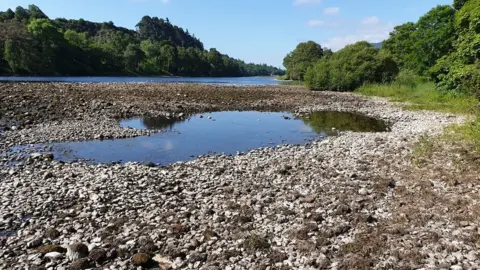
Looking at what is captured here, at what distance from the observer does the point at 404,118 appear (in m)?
27.8

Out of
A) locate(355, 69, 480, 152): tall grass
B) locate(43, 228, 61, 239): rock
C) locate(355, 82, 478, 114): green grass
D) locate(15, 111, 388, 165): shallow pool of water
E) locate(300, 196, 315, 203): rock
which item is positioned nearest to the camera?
locate(43, 228, 61, 239): rock

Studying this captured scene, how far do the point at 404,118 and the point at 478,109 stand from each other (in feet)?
51.7

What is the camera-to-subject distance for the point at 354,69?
6166cm

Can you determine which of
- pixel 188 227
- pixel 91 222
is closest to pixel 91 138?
pixel 91 222

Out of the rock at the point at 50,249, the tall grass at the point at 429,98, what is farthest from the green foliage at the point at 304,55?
the rock at the point at 50,249

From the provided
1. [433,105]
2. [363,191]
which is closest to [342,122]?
[433,105]

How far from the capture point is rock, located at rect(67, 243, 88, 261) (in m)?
6.84

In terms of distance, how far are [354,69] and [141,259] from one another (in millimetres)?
60836

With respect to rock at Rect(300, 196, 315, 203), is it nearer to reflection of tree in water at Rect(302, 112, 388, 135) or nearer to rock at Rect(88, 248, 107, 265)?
rock at Rect(88, 248, 107, 265)

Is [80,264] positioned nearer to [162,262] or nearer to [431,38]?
[162,262]

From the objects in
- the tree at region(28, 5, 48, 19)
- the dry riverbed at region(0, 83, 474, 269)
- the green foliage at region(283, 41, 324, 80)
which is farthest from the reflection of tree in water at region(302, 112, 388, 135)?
the tree at region(28, 5, 48, 19)

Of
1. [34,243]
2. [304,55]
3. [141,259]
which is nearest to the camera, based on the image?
[141,259]

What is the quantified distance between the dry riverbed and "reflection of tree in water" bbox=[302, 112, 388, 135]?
8.46 m

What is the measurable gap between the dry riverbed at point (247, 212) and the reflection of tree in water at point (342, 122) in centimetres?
846
